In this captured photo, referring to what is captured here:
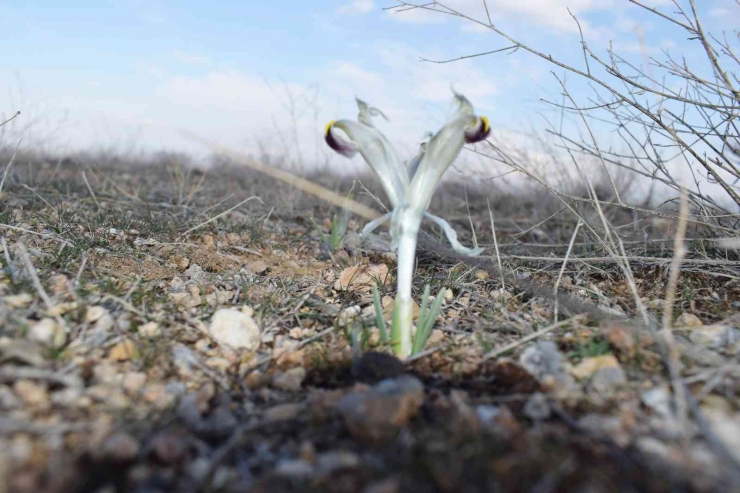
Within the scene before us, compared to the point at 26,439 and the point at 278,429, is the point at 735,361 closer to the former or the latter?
the point at 278,429

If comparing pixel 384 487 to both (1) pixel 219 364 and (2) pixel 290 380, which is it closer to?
(2) pixel 290 380

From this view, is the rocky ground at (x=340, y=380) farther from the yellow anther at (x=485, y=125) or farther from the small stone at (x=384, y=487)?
the yellow anther at (x=485, y=125)

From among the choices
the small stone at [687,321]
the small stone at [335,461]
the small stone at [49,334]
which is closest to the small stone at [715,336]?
the small stone at [687,321]

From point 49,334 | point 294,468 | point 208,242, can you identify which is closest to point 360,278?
point 208,242

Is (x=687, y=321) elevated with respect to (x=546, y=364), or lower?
elevated

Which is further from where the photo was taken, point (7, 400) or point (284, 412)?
point (284, 412)

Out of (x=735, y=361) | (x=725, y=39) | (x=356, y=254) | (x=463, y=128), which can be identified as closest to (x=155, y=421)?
(x=463, y=128)

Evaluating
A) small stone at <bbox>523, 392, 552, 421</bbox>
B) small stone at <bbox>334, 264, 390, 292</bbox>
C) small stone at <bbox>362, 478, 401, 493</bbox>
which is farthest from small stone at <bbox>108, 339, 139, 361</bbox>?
small stone at <bbox>523, 392, 552, 421</bbox>

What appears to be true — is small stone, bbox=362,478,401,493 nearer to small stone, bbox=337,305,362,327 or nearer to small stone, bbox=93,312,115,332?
small stone, bbox=337,305,362,327

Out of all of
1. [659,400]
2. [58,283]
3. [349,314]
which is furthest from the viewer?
[349,314]
